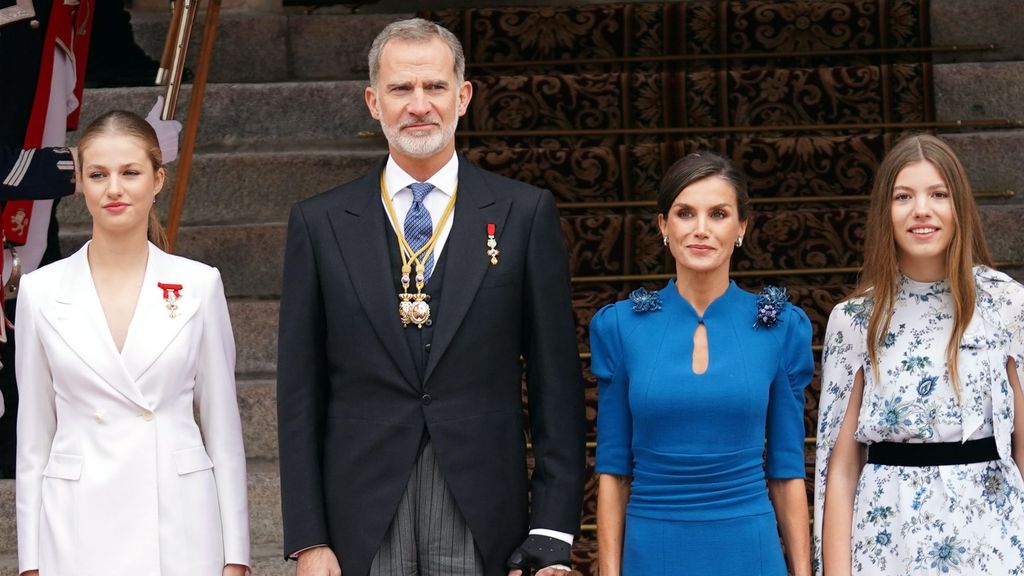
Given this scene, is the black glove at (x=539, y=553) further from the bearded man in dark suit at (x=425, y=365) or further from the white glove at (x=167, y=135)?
the white glove at (x=167, y=135)

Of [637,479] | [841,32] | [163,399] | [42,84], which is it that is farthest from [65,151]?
[841,32]

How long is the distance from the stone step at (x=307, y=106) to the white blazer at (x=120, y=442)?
2.75 m

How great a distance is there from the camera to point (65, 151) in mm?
3613

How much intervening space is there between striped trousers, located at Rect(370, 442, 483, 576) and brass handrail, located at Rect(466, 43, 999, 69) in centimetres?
330

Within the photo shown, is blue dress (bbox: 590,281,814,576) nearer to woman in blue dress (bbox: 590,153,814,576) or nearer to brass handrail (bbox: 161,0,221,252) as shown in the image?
woman in blue dress (bbox: 590,153,814,576)

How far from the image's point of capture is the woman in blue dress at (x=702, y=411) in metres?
2.64

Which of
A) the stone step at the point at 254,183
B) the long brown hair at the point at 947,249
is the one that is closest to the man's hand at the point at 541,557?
the long brown hair at the point at 947,249

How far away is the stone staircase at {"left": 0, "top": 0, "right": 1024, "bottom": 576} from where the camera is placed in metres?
4.25

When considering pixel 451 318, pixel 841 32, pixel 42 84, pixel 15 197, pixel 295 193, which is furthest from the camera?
pixel 841 32

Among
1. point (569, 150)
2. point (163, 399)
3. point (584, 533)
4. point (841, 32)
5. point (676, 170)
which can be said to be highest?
point (841, 32)

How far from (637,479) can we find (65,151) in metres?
1.72

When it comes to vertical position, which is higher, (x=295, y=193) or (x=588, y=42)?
(x=588, y=42)

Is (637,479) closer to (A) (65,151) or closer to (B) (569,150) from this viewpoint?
(A) (65,151)

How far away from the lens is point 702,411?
2.65 m
